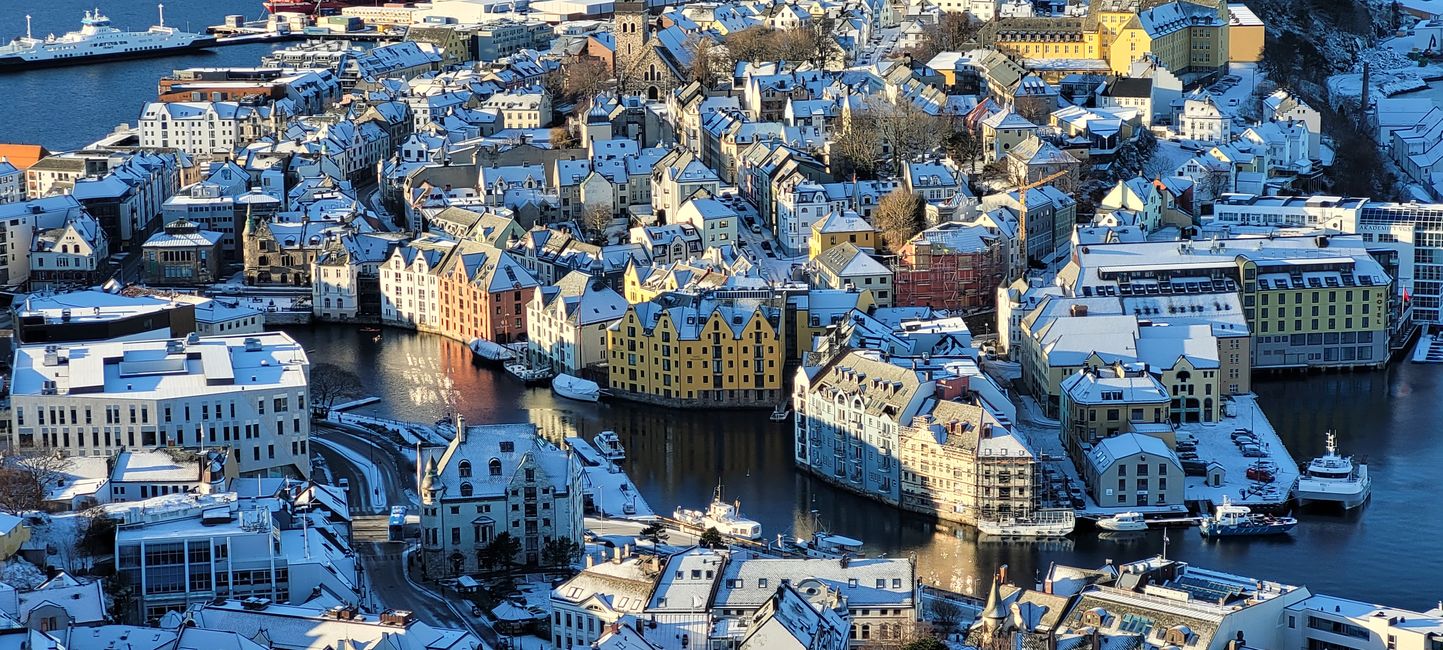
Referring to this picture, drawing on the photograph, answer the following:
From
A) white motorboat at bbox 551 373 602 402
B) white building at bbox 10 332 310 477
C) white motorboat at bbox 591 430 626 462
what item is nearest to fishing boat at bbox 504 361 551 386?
white motorboat at bbox 551 373 602 402

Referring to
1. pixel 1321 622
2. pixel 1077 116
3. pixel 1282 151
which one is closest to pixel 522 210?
pixel 1077 116

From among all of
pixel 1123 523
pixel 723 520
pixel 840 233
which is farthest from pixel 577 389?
pixel 1123 523

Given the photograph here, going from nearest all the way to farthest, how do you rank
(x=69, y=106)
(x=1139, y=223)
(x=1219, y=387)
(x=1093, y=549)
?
(x=1093, y=549)
(x=1219, y=387)
(x=1139, y=223)
(x=69, y=106)

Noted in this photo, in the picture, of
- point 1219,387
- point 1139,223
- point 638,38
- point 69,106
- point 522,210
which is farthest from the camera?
point 69,106

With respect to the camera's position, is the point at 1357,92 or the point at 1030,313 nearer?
the point at 1030,313

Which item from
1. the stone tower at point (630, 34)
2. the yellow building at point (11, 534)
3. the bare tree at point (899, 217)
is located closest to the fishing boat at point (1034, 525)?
the yellow building at point (11, 534)

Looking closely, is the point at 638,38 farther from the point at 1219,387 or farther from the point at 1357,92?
the point at 1219,387

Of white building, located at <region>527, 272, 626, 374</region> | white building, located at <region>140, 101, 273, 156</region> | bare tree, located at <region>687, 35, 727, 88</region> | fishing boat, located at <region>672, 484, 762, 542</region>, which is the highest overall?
bare tree, located at <region>687, 35, 727, 88</region>

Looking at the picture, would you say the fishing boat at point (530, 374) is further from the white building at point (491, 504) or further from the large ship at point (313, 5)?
the large ship at point (313, 5)

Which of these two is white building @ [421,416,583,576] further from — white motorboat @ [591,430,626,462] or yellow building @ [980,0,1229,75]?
yellow building @ [980,0,1229,75]
